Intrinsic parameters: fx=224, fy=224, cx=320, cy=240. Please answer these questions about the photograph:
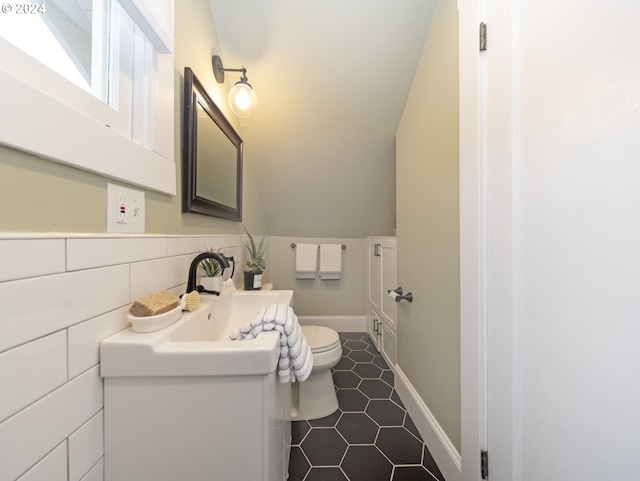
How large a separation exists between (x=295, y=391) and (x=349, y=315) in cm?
122

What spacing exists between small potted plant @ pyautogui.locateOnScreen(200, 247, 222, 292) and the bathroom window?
342 mm

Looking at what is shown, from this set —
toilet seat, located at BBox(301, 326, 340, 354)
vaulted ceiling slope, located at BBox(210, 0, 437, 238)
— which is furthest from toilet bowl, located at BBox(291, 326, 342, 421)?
vaulted ceiling slope, located at BBox(210, 0, 437, 238)

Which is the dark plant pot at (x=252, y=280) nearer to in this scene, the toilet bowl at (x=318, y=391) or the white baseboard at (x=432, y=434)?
the toilet bowl at (x=318, y=391)

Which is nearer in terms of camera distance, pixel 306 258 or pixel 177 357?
pixel 177 357

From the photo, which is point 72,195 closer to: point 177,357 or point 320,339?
point 177,357

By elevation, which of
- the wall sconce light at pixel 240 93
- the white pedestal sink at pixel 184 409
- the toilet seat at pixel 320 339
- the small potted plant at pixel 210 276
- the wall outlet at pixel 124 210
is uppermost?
the wall sconce light at pixel 240 93

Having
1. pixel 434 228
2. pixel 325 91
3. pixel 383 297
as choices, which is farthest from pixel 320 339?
pixel 325 91

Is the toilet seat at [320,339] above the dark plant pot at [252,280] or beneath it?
beneath

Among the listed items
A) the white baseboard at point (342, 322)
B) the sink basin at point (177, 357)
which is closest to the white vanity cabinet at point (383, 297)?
A: the white baseboard at point (342, 322)

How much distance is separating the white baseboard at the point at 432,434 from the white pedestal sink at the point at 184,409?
790 millimetres

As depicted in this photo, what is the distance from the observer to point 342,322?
245cm

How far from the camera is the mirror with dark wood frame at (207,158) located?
0.90 meters

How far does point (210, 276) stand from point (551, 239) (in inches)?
44.0

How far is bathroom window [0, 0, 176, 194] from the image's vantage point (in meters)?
0.38
